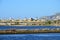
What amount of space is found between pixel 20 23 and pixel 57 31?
187ft

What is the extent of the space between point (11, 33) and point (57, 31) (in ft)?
32.6

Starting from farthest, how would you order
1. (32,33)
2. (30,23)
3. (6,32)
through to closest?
(30,23), (32,33), (6,32)

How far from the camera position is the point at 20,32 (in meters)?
46.8

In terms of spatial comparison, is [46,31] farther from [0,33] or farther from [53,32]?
[0,33]

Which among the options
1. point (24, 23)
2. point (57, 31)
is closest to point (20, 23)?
point (24, 23)

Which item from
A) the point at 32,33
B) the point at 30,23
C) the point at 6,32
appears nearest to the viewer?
the point at 6,32

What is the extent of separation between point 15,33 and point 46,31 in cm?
665

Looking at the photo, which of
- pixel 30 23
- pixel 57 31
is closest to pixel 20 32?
pixel 57 31

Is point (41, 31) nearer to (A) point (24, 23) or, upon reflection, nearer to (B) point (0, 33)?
(B) point (0, 33)

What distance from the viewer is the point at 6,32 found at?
46.2m

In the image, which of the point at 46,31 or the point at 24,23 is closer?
the point at 46,31

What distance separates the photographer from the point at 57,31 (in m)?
51.2

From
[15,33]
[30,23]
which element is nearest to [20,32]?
[15,33]

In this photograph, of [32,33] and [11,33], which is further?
[32,33]
